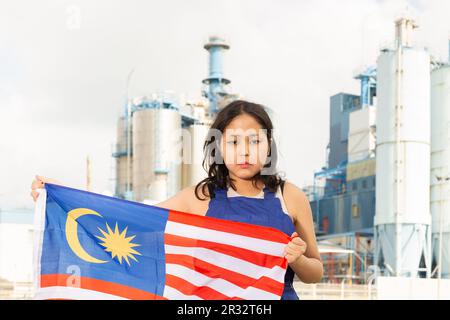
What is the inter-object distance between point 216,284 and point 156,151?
2025 inches

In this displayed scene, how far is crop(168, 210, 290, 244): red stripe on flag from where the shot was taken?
3.43 metres

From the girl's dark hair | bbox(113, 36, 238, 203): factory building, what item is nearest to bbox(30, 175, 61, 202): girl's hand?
the girl's dark hair

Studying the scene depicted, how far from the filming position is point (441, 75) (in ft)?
160

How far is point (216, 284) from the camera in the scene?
136 inches

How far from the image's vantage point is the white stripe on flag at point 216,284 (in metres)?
3.44

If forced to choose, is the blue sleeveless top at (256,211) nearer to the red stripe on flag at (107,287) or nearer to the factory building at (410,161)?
the red stripe on flag at (107,287)

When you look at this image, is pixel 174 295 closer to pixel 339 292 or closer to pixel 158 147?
pixel 339 292

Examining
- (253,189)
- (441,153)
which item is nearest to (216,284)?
(253,189)

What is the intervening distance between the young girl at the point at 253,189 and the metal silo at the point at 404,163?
43442 mm

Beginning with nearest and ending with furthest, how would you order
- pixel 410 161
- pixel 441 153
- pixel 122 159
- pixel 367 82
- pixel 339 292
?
1. pixel 339 292
2. pixel 410 161
3. pixel 441 153
4. pixel 122 159
5. pixel 367 82

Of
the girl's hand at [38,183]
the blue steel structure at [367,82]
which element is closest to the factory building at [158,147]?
the blue steel structure at [367,82]

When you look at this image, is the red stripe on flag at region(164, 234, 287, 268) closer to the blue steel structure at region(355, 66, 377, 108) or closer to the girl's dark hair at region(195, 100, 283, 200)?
the girl's dark hair at region(195, 100, 283, 200)

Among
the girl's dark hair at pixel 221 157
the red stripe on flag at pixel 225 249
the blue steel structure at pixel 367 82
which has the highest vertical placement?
the blue steel structure at pixel 367 82
